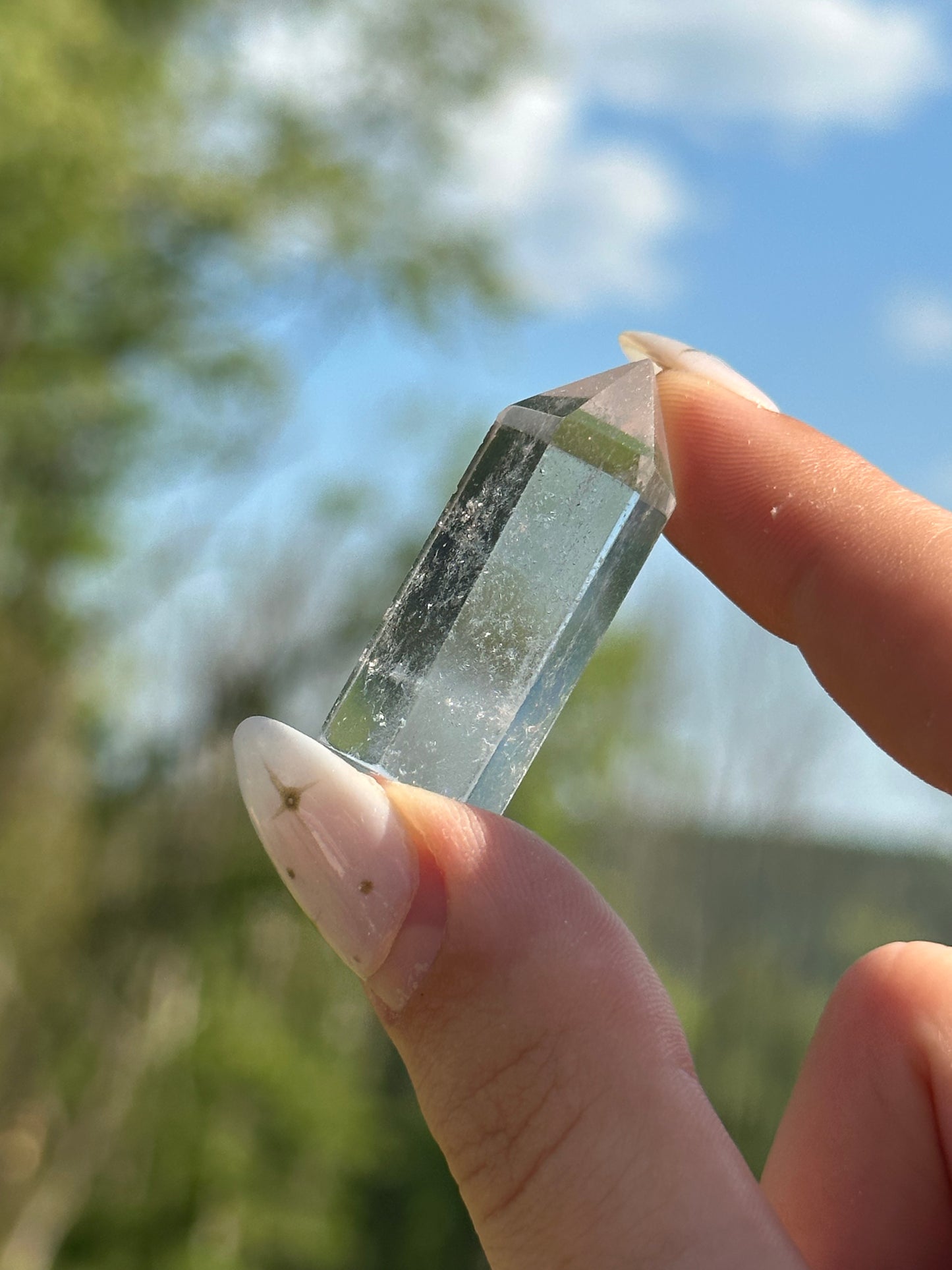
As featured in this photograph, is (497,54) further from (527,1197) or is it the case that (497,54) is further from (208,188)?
(527,1197)

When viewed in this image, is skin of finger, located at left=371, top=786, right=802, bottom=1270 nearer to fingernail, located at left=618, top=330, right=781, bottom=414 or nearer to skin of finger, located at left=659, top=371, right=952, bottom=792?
skin of finger, located at left=659, top=371, right=952, bottom=792

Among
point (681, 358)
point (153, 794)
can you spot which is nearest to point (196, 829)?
point (153, 794)

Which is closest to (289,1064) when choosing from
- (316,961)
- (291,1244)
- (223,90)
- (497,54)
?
(316,961)

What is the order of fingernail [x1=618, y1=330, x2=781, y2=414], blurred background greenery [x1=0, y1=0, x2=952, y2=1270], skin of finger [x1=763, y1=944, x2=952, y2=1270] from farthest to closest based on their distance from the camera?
blurred background greenery [x1=0, y1=0, x2=952, y2=1270] → fingernail [x1=618, y1=330, x2=781, y2=414] → skin of finger [x1=763, y1=944, x2=952, y2=1270]

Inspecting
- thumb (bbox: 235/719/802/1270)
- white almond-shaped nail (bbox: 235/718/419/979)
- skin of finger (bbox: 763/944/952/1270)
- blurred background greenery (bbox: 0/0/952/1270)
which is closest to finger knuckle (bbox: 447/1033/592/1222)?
thumb (bbox: 235/719/802/1270)

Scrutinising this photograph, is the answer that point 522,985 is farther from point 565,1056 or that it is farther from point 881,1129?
point 881,1129

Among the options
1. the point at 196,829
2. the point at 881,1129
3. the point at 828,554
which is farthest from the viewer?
the point at 196,829
